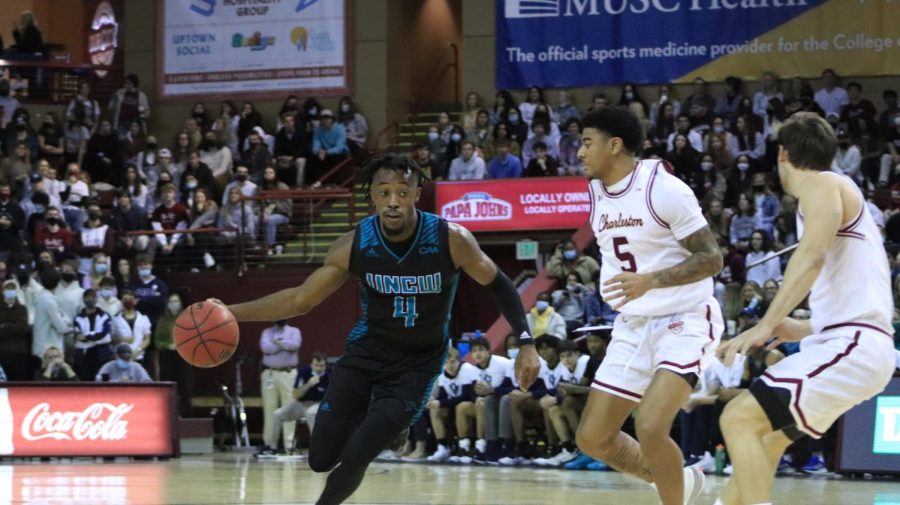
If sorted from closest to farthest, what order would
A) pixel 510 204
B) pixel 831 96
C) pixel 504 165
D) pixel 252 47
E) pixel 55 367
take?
pixel 55 367 → pixel 510 204 → pixel 504 165 → pixel 831 96 → pixel 252 47

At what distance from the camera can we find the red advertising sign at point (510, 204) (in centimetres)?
2119

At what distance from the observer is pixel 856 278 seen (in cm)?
630

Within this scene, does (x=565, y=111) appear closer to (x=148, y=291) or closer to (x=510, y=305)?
(x=148, y=291)

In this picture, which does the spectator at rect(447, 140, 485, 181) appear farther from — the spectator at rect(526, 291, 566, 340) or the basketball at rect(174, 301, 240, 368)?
the basketball at rect(174, 301, 240, 368)

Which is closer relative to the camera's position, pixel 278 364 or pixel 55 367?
pixel 55 367

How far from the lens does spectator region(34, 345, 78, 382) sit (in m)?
18.6

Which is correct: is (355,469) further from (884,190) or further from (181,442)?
(884,190)

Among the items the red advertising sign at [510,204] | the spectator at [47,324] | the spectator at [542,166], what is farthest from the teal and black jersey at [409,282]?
the spectator at [542,166]

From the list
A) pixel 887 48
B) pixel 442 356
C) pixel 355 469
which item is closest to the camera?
pixel 355 469

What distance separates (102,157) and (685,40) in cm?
1027

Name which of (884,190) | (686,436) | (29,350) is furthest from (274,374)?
(884,190)

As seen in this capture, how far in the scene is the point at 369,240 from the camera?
25.6ft

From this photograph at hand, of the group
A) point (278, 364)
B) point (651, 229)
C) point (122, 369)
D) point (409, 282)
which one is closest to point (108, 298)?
point (122, 369)

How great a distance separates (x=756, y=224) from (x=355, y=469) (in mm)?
12542
